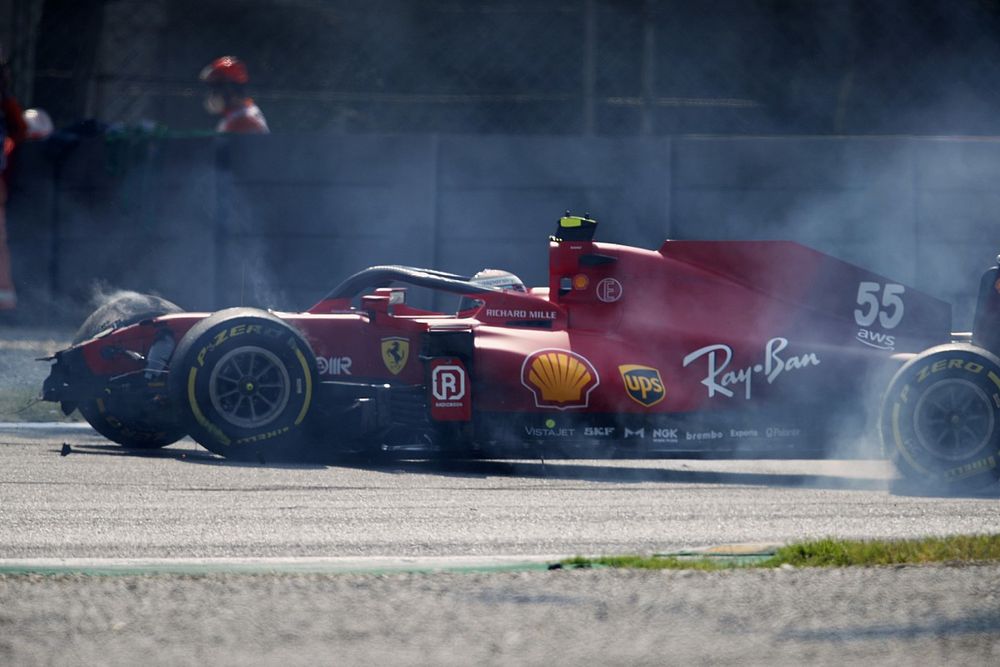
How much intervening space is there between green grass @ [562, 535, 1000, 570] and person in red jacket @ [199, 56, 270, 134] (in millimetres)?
8263

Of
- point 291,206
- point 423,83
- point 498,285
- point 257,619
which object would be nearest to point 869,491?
point 498,285

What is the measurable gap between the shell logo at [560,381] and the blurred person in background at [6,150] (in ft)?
20.1

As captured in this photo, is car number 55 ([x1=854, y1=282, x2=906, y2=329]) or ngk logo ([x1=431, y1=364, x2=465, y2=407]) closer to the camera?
ngk logo ([x1=431, y1=364, x2=465, y2=407])

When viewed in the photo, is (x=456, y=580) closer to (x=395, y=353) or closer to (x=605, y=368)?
(x=605, y=368)

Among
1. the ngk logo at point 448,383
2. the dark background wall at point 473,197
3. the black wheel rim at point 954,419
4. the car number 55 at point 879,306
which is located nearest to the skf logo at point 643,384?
the ngk logo at point 448,383

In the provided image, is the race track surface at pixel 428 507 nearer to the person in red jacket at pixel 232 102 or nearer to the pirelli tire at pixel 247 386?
the pirelli tire at pixel 247 386

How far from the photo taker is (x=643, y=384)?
287 inches

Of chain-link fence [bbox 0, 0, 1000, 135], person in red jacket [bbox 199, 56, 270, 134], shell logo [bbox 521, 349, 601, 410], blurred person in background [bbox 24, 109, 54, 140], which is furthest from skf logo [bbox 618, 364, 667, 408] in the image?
blurred person in background [bbox 24, 109, 54, 140]

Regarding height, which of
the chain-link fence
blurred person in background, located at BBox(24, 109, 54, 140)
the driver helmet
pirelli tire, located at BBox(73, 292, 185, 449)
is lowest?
pirelli tire, located at BBox(73, 292, 185, 449)

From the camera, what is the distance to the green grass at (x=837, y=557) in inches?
182

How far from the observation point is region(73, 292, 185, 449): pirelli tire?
7676 millimetres

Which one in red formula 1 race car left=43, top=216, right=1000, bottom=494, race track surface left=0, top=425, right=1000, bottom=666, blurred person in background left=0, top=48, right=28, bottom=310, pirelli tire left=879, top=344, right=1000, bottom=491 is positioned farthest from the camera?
blurred person in background left=0, top=48, right=28, bottom=310

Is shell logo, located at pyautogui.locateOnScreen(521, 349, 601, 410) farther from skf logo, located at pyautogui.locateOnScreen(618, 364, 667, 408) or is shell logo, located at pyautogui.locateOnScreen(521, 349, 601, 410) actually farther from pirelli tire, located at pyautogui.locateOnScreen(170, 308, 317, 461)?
pirelli tire, located at pyautogui.locateOnScreen(170, 308, 317, 461)

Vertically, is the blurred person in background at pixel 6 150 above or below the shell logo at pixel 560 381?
above
